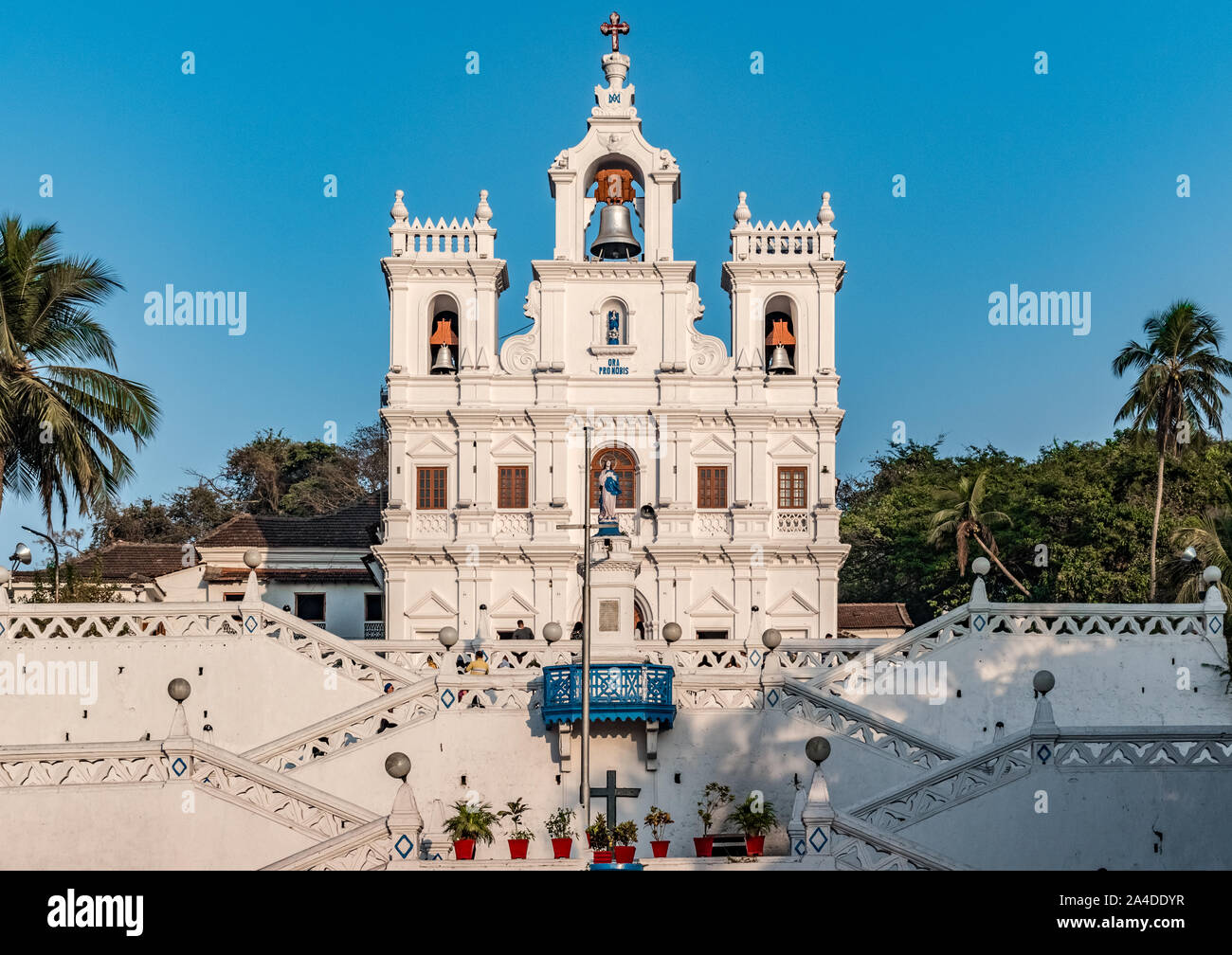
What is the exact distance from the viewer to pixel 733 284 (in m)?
46.2

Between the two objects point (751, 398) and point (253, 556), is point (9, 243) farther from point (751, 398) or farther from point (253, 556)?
Answer: point (751, 398)

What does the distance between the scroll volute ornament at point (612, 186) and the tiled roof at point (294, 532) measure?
1196 cm

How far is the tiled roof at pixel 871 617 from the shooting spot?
4919cm

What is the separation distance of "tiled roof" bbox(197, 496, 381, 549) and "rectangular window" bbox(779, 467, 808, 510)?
41.4ft

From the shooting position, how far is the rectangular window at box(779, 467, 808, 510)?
150ft

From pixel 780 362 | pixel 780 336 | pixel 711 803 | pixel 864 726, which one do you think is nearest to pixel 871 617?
pixel 780 362

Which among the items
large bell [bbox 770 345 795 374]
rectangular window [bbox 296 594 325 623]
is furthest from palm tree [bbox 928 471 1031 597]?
rectangular window [bbox 296 594 325 623]

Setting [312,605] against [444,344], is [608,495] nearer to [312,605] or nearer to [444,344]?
→ [444,344]

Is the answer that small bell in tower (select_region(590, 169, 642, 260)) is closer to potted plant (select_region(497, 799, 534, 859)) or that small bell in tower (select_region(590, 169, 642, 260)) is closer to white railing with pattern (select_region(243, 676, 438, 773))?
white railing with pattern (select_region(243, 676, 438, 773))

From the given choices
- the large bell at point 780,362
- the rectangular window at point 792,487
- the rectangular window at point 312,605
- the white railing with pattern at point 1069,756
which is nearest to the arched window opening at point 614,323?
the large bell at point 780,362

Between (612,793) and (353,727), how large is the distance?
507 cm

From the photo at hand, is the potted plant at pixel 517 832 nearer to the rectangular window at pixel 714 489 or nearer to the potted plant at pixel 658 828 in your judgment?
the potted plant at pixel 658 828
